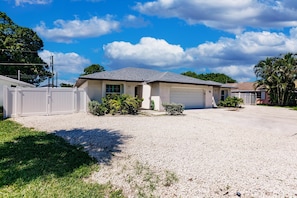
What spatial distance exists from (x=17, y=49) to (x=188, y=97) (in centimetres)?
2584

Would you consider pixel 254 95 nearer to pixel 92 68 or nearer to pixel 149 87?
pixel 149 87

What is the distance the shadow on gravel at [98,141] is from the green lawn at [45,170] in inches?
12.5

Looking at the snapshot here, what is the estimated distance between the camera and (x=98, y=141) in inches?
328

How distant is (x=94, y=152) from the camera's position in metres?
7.09

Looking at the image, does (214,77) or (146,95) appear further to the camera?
(214,77)

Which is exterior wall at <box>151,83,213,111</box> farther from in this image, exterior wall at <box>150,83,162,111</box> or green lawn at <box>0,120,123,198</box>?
green lawn at <box>0,120,123,198</box>

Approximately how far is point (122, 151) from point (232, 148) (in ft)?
11.5

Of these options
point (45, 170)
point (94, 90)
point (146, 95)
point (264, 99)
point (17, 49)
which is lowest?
point (45, 170)

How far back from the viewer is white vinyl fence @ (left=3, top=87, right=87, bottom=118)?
14461 millimetres

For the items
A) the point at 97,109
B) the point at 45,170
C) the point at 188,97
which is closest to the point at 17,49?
the point at 97,109

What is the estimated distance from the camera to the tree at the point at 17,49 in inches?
1297

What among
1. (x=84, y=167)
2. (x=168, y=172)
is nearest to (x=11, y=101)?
(x=84, y=167)

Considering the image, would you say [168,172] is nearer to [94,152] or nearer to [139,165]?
[139,165]

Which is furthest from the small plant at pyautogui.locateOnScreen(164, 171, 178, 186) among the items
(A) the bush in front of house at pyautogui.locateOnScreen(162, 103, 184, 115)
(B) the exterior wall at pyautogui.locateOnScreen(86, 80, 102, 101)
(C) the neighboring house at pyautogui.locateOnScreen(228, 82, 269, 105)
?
(C) the neighboring house at pyautogui.locateOnScreen(228, 82, 269, 105)
